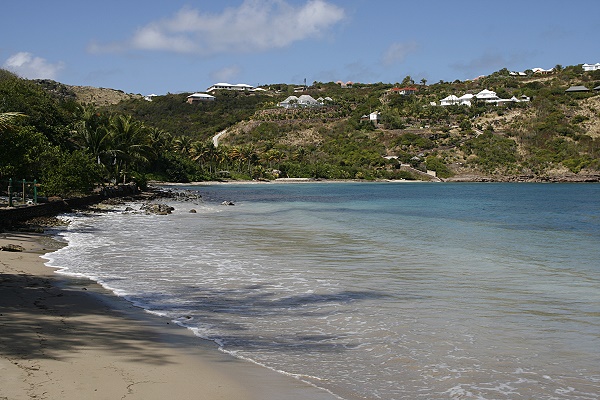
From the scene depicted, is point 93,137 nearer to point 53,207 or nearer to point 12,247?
point 53,207

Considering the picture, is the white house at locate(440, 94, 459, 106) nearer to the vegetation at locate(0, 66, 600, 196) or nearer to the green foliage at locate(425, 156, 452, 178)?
the vegetation at locate(0, 66, 600, 196)

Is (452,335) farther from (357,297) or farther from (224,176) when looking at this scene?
(224,176)

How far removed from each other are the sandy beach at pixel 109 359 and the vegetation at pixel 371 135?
4256 centimetres

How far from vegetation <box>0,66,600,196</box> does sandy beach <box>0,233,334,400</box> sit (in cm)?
4256

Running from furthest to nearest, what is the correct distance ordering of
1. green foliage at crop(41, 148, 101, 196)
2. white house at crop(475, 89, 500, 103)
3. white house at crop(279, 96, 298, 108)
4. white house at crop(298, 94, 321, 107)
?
white house at crop(298, 94, 321, 107) → white house at crop(279, 96, 298, 108) → white house at crop(475, 89, 500, 103) → green foliage at crop(41, 148, 101, 196)

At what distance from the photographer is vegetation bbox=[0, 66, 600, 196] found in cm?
8775

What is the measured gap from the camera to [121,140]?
5228cm

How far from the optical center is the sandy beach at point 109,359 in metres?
5.69

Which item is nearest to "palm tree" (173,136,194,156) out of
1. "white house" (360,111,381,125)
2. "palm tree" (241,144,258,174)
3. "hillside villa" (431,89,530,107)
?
"palm tree" (241,144,258,174)

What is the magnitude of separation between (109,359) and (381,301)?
5.59 metres

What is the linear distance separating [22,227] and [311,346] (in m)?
16.7

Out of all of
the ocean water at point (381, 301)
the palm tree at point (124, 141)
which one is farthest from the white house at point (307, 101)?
the ocean water at point (381, 301)

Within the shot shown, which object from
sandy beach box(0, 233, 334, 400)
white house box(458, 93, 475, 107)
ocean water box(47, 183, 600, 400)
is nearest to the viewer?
sandy beach box(0, 233, 334, 400)

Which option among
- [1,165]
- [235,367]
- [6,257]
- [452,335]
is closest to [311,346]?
[235,367]
